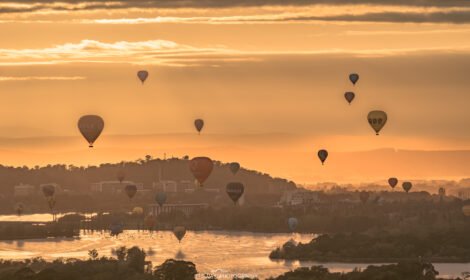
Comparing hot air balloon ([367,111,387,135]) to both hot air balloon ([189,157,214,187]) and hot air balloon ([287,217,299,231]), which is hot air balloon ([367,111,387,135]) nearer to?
hot air balloon ([189,157,214,187])

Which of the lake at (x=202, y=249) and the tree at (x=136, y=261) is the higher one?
the lake at (x=202, y=249)

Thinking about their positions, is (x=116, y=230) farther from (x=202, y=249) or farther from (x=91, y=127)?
(x=91, y=127)

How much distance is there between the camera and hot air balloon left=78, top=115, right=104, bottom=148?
3959 inches

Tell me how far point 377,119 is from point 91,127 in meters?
18.7

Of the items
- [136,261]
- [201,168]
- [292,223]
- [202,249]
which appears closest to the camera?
[136,261]

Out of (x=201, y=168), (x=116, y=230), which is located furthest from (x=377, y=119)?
(x=116, y=230)

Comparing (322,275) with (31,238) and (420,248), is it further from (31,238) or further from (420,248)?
(31,238)

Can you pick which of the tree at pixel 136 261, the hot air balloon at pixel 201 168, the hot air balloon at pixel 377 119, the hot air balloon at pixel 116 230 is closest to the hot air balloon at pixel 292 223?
the hot air balloon at pixel 116 230

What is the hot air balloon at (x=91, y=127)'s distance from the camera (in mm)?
100562

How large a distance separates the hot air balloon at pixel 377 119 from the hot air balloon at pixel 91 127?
693 inches

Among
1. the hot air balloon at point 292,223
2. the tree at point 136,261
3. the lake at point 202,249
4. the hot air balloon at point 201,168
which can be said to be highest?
the hot air balloon at point 292,223

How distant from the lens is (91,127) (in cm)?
10144

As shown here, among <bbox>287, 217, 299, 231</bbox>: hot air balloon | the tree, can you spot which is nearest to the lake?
<bbox>287, 217, 299, 231</bbox>: hot air balloon

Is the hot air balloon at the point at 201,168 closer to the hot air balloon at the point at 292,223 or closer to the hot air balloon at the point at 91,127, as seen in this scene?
the hot air balloon at the point at 91,127
